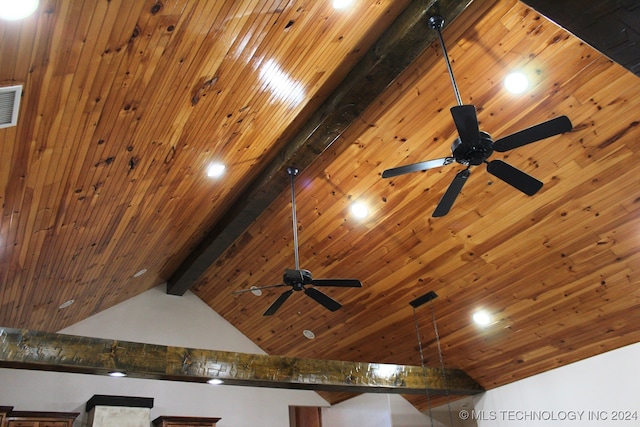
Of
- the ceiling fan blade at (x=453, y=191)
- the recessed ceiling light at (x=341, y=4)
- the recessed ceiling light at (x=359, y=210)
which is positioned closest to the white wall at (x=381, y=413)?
the recessed ceiling light at (x=359, y=210)

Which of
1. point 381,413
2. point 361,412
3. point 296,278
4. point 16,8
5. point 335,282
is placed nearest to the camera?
point 16,8

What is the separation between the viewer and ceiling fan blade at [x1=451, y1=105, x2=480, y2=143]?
2.76 metres

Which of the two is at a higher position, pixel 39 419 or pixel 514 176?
pixel 514 176

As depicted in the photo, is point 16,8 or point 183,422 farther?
point 183,422

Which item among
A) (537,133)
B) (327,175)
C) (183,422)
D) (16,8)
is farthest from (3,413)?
(537,133)

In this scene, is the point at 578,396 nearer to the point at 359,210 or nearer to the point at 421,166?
the point at 359,210

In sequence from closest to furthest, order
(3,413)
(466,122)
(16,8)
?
1. (16,8)
2. (466,122)
3. (3,413)

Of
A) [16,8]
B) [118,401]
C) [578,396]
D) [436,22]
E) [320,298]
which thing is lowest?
[578,396]

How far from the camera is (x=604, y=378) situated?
18.5 feet

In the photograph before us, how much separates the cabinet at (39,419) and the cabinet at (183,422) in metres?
1.03

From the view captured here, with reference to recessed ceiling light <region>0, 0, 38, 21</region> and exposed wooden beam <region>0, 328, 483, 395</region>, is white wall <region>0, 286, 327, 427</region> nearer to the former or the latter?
exposed wooden beam <region>0, 328, 483, 395</region>

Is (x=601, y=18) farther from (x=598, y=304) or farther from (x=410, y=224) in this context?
(x=598, y=304)

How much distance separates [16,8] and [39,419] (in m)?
5.09

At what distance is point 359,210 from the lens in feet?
17.0
